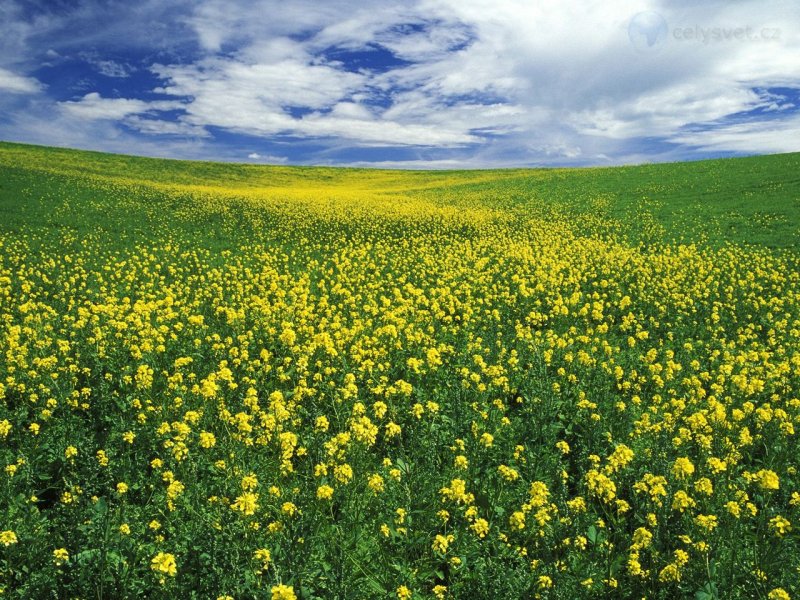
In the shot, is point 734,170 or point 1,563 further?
point 734,170

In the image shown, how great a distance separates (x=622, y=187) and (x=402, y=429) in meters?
40.4

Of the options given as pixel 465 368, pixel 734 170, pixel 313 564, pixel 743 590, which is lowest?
pixel 743 590

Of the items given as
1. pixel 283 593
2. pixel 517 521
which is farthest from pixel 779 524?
pixel 283 593

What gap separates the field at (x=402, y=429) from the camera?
4.17 m

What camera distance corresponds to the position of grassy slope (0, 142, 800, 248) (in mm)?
24297

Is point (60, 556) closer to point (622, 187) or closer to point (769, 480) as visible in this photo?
point (769, 480)

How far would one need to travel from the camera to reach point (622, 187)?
1585 inches

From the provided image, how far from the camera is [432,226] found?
26391mm

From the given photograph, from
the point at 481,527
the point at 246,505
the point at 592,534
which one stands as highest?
the point at 246,505

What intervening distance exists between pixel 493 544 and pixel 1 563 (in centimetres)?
442

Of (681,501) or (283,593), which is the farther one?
(681,501)

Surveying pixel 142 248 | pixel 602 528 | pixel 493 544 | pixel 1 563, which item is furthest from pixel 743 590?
pixel 142 248

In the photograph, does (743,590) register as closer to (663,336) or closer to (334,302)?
(663,336)

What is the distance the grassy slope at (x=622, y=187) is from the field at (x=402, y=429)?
7659 mm
